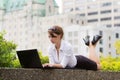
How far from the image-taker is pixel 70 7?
12044 centimetres

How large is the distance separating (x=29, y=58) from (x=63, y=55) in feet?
2.01

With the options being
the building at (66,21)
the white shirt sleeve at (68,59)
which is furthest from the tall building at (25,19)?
the white shirt sleeve at (68,59)

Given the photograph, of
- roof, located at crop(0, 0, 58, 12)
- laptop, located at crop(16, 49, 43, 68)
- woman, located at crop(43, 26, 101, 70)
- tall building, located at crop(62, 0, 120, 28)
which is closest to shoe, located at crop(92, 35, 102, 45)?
woman, located at crop(43, 26, 101, 70)

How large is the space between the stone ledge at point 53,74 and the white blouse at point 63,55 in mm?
279

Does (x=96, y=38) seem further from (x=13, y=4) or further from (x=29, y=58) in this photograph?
(x=13, y=4)

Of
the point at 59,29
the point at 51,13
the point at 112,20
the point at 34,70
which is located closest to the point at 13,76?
the point at 34,70

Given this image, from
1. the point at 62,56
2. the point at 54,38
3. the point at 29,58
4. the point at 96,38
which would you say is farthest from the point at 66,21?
the point at 29,58

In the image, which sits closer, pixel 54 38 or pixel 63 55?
pixel 54 38

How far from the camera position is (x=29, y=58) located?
19.3 ft

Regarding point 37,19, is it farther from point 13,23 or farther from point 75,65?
point 75,65

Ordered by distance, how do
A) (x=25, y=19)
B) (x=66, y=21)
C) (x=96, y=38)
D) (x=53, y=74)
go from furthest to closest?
(x=25, y=19) → (x=66, y=21) → (x=96, y=38) → (x=53, y=74)

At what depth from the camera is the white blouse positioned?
6.32 meters

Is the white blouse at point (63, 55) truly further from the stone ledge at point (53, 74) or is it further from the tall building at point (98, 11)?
the tall building at point (98, 11)

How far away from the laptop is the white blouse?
52 cm
